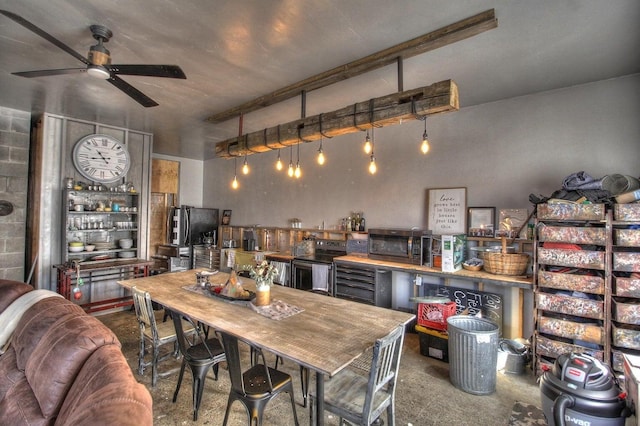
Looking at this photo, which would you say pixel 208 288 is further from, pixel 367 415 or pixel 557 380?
pixel 557 380

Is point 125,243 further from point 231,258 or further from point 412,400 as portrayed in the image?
point 412,400

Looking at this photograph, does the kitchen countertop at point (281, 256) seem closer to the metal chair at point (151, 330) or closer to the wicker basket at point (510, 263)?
the metal chair at point (151, 330)

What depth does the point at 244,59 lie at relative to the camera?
286cm

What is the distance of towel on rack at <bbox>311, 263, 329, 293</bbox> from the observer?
15.5 feet

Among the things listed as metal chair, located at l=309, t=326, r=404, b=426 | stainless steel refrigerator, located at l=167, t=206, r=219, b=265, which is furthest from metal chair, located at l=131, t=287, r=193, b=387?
stainless steel refrigerator, located at l=167, t=206, r=219, b=265

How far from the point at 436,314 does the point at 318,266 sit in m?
1.84

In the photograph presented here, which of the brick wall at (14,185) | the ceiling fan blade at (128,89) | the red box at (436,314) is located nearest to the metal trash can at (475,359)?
the red box at (436,314)

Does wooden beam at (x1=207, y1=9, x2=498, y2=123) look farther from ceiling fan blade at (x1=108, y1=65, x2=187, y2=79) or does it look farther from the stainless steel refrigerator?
the stainless steel refrigerator

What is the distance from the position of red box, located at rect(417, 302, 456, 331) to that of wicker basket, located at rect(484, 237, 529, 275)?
614mm

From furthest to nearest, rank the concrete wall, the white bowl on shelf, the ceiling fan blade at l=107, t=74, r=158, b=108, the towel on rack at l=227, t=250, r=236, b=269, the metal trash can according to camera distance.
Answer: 1. the towel on rack at l=227, t=250, r=236, b=269
2. the white bowl on shelf
3. the concrete wall
4. the metal trash can
5. the ceiling fan blade at l=107, t=74, r=158, b=108

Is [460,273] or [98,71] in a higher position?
[98,71]

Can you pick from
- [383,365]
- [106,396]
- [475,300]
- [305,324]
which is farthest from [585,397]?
[475,300]

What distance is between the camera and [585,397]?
4.22 ft

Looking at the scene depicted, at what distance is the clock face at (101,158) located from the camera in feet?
15.7
